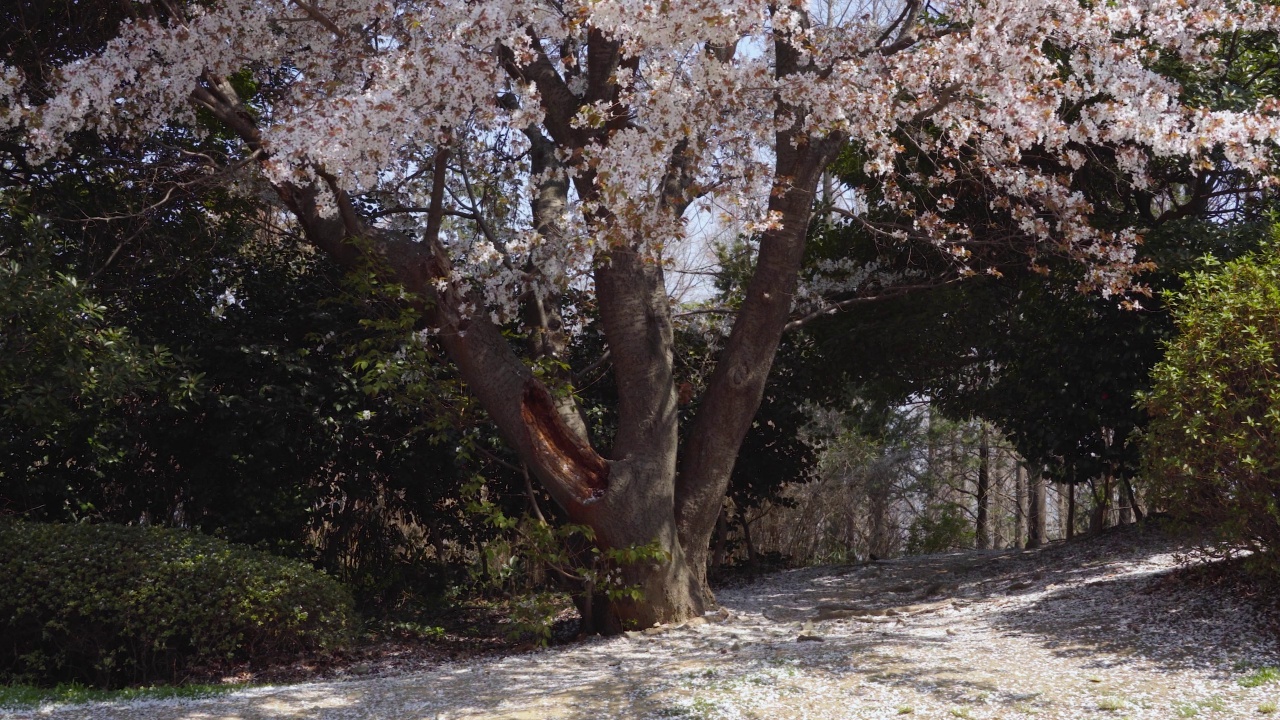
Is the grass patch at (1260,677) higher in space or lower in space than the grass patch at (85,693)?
higher

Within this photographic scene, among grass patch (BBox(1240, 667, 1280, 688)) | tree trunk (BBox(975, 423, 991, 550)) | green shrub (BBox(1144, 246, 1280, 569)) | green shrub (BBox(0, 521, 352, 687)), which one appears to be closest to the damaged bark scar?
green shrub (BBox(0, 521, 352, 687))

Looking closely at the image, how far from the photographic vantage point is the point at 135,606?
532cm

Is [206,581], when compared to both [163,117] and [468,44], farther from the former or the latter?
[468,44]

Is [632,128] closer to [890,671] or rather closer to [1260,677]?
[890,671]

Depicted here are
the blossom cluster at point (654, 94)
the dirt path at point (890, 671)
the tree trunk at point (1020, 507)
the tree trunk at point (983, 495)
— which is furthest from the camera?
the tree trunk at point (1020, 507)

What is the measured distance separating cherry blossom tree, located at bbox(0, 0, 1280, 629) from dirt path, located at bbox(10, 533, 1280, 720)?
1.10 meters

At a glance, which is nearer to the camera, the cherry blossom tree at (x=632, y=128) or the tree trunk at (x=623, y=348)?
the cherry blossom tree at (x=632, y=128)

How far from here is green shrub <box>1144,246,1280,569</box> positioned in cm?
468

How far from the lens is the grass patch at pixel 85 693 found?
14.9 ft

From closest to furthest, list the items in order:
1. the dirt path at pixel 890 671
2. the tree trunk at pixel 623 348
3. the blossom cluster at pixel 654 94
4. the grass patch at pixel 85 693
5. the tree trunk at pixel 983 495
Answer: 1. the dirt path at pixel 890 671
2. the grass patch at pixel 85 693
3. the blossom cluster at pixel 654 94
4. the tree trunk at pixel 623 348
5. the tree trunk at pixel 983 495

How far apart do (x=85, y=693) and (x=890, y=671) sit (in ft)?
12.9

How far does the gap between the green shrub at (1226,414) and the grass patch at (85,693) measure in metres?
5.00

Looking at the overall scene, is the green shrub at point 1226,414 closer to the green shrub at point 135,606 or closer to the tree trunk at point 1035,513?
the green shrub at point 135,606

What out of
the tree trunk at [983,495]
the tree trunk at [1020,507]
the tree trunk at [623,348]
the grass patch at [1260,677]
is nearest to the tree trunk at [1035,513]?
the tree trunk at [983,495]
